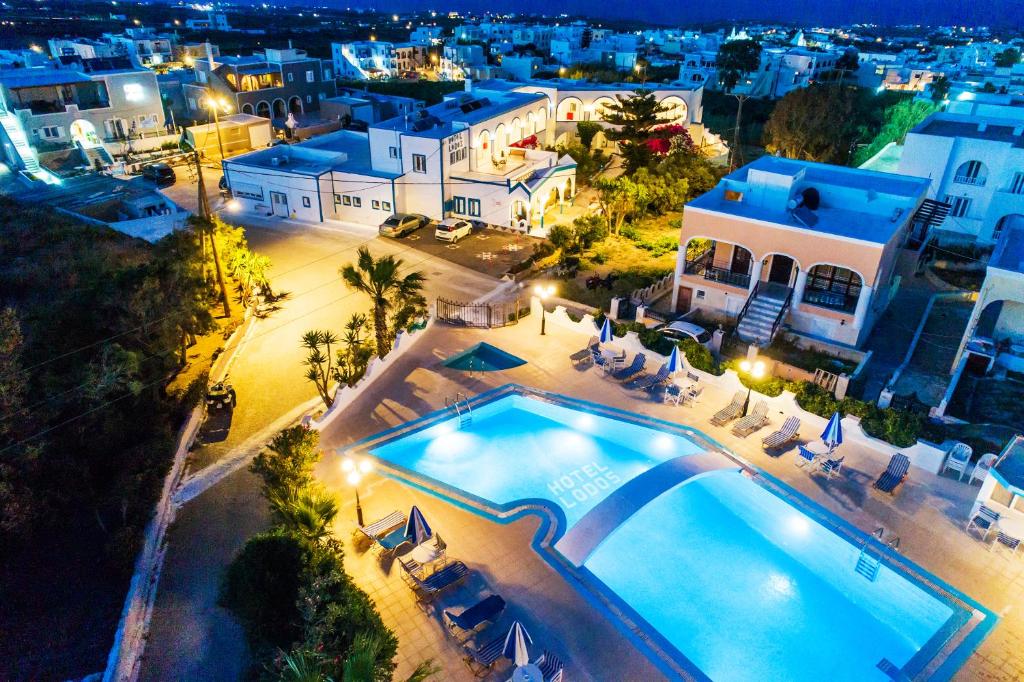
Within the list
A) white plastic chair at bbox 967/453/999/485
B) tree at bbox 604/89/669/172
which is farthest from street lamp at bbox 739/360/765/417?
tree at bbox 604/89/669/172

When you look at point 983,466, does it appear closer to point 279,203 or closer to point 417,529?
point 417,529

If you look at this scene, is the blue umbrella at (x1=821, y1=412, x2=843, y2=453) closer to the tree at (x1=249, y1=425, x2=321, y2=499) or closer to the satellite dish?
the satellite dish

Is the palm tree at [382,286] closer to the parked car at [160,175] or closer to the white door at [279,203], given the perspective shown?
the white door at [279,203]

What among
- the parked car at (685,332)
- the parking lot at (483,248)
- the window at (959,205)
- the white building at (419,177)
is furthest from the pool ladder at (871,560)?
the window at (959,205)

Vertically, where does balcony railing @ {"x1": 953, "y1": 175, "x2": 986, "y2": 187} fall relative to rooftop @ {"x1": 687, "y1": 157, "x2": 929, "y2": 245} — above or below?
below

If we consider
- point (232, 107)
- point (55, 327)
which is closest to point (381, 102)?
point (232, 107)

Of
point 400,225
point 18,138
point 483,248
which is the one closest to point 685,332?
point 483,248

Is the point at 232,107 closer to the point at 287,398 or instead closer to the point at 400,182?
the point at 400,182
